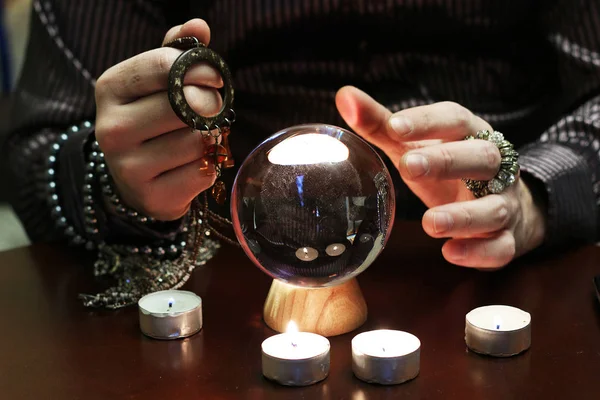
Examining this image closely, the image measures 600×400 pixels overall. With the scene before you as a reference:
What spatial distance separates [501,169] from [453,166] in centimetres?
9

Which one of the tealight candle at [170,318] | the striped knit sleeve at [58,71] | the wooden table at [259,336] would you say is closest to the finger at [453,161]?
the wooden table at [259,336]

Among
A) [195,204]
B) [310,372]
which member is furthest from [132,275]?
[310,372]

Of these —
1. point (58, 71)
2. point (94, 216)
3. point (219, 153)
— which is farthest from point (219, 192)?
point (58, 71)

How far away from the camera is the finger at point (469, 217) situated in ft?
2.18

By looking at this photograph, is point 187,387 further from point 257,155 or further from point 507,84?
point 507,84

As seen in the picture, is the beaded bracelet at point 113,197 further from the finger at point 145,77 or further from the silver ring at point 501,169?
the silver ring at point 501,169

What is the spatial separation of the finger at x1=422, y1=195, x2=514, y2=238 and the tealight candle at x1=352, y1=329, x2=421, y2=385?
170 mm

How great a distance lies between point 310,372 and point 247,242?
0.14 meters

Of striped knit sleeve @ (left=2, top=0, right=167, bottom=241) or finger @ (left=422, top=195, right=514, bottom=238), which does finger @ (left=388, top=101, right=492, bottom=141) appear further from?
striped knit sleeve @ (left=2, top=0, right=167, bottom=241)

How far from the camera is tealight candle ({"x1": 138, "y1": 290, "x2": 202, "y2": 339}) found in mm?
579

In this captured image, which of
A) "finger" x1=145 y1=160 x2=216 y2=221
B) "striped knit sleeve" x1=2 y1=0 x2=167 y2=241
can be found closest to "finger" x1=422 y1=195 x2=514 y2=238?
"finger" x1=145 y1=160 x2=216 y2=221

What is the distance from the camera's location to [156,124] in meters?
0.63

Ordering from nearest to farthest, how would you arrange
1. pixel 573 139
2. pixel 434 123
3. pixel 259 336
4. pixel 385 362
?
pixel 385 362
pixel 259 336
pixel 434 123
pixel 573 139

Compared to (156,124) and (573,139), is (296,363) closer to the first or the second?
(156,124)
